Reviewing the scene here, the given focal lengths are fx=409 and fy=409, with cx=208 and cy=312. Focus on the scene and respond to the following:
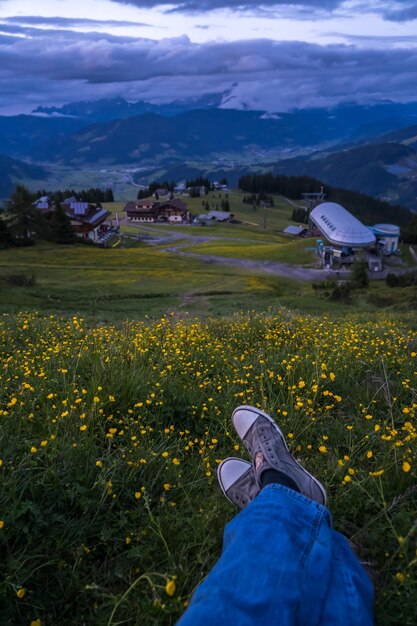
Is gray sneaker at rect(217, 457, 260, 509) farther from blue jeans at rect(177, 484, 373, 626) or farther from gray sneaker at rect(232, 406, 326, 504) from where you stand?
blue jeans at rect(177, 484, 373, 626)

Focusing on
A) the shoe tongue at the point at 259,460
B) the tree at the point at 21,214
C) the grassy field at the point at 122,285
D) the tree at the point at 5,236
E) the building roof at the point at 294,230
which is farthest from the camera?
the building roof at the point at 294,230

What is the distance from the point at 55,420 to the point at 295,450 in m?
2.56

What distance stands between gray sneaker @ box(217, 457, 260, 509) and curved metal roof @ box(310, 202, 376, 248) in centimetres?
7204

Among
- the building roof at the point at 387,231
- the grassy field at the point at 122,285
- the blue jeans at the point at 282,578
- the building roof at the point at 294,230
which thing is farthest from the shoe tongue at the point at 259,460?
the building roof at the point at 294,230

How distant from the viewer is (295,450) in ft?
14.5

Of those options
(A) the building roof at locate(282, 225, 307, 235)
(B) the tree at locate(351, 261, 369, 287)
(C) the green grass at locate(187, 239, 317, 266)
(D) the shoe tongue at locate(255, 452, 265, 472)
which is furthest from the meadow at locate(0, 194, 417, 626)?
(A) the building roof at locate(282, 225, 307, 235)

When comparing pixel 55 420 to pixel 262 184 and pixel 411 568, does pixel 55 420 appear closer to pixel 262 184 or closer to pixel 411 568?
pixel 411 568

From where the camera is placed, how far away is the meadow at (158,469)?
2.86m

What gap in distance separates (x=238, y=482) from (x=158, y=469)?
0.81 metres

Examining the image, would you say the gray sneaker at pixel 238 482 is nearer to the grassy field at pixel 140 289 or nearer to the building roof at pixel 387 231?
the grassy field at pixel 140 289

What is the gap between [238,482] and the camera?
3.68 meters

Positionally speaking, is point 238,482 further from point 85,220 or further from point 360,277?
point 85,220

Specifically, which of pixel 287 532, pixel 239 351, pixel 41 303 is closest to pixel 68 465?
pixel 287 532

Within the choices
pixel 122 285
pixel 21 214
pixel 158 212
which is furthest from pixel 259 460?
pixel 158 212
